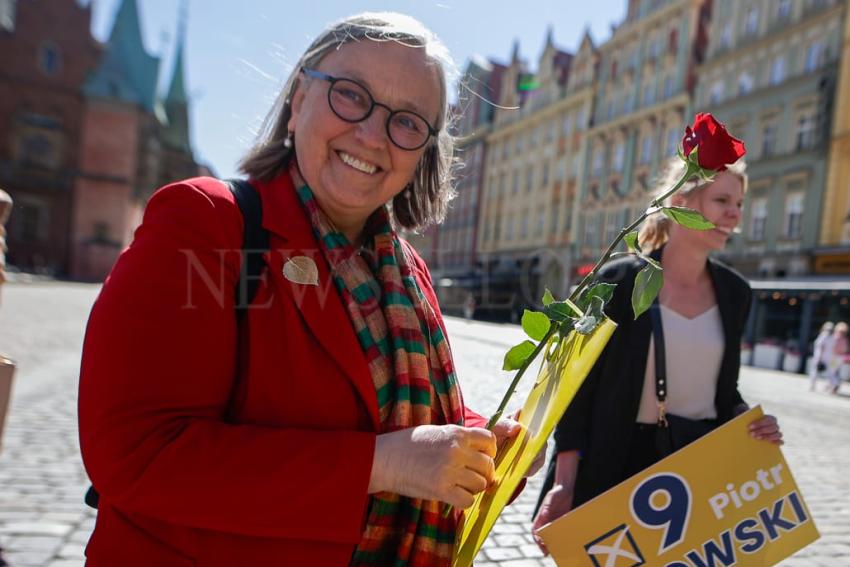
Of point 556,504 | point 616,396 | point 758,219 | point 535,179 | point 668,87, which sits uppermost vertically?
point 668,87

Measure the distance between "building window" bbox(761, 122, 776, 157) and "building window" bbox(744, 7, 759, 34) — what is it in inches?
A: 163

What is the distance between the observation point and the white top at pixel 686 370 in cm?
205

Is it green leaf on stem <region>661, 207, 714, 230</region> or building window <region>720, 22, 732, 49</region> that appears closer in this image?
green leaf on stem <region>661, 207, 714, 230</region>

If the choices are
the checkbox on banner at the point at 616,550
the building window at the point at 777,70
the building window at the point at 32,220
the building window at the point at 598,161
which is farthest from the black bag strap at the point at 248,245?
the building window at the point at 32,220

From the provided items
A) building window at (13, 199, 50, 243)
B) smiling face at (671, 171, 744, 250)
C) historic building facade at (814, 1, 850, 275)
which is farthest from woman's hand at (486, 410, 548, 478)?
building window at (13, 199, 50, 243)

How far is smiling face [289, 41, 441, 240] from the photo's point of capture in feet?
3.76

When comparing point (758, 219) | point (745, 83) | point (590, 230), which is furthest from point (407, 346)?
point (590, 230)

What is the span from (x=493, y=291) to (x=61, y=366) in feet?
96.5

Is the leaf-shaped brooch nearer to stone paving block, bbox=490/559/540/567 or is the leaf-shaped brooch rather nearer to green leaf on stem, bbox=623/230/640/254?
green leaf on stem, bbox=623/230/640/254

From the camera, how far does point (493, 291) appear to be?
3544 cm

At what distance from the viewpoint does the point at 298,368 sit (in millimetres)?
972

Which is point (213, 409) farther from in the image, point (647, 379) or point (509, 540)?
point (509, 540)

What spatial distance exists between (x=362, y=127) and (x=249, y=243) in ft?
1.05

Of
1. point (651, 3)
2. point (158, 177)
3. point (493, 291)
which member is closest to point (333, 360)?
point (651, 3)
